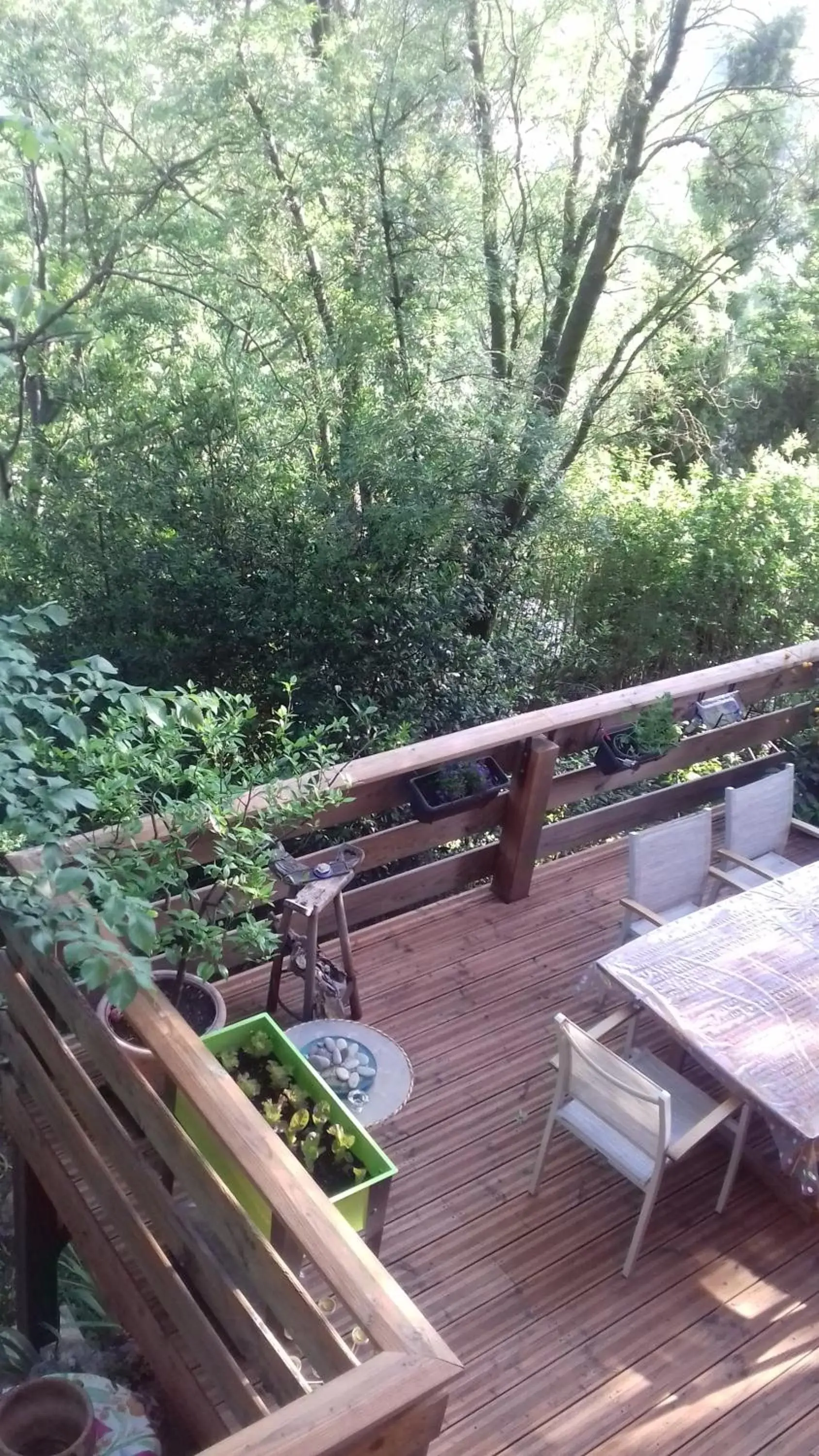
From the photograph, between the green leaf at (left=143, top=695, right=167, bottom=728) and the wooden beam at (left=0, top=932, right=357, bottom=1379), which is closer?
the wooden beam at (left=0, top=932, right=357, bottom=1379)

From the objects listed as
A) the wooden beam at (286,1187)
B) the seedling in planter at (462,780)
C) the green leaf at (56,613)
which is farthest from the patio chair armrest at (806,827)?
the green leaf at (56,613)

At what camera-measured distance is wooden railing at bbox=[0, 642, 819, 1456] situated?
1.30 meters

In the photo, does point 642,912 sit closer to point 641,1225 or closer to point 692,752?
point 641,1225

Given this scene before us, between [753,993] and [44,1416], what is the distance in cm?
185

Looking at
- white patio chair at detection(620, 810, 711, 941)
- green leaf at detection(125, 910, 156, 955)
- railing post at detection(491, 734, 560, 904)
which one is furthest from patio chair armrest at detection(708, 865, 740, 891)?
green leaf at detection(125, 910, 156, 955)

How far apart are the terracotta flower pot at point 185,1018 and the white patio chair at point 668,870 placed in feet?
4.28

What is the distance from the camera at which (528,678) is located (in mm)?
5723

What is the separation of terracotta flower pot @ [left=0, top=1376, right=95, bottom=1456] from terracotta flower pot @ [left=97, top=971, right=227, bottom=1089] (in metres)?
0.60

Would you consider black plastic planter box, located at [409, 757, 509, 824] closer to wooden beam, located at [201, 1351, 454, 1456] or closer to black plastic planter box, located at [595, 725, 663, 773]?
black plastic planter box, located at [595, 725, 663, 773]

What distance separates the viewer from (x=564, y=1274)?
91.4 inches

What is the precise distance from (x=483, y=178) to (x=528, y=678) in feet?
10.3

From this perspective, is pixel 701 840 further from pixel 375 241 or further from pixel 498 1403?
pixel 375 241

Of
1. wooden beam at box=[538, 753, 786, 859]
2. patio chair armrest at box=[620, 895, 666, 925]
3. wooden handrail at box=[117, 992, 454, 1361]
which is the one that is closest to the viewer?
wooden handrail at box=[117, 992, 454, 1361]

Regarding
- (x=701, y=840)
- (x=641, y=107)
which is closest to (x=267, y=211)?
(x=641, y=107)
